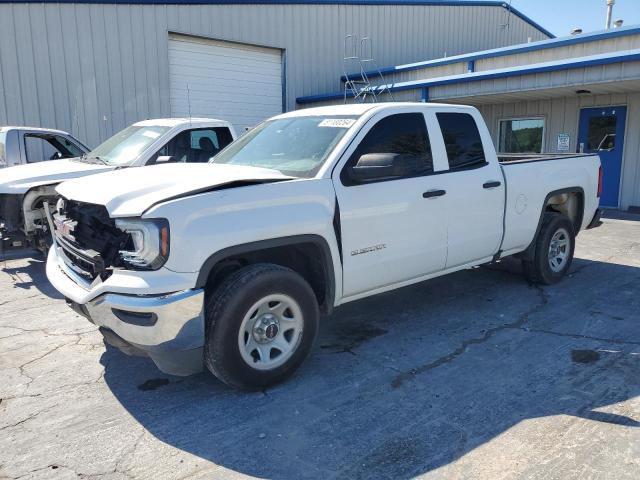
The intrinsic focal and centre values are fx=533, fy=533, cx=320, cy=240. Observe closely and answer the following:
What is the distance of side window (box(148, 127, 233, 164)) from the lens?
7.66 meters

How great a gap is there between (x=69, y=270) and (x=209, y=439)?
174 cm

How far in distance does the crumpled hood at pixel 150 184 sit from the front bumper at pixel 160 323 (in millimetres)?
550

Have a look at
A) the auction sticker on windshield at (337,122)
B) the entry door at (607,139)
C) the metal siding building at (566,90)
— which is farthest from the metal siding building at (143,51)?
the auction sticker on windshield at (337,122)

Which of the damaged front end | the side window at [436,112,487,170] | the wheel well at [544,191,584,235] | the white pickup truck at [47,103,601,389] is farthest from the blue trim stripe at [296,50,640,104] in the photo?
the damaged front end

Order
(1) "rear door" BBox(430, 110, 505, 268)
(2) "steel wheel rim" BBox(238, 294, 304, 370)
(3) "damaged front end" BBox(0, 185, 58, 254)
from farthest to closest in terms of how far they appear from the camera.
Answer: (3) "damaged front end" BBox(0, 185, 58, 254) → (1) "rear door" BBox(430, 110, 505, 268) → (2) "steel wheel rim" BBox(238, 294, 304, 370)

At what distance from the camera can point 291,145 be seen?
15.0 feet

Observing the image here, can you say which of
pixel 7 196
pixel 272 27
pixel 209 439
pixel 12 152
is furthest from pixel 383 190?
pixel 272 27

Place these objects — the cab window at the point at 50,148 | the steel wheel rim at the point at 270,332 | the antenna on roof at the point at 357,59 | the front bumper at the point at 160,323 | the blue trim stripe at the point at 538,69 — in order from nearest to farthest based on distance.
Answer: the front bumper at the point at 160,323
the steel wheel rim at the point at 270,332
the cab window at the point at 50,148
the blue trim stripe at the point at 538,69
the antenna on roof at the point at 357,59

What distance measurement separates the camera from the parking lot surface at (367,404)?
2984 millimetres

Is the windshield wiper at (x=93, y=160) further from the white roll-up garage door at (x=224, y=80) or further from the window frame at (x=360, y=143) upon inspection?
the white roll-up garage door at (x=224, y=80)

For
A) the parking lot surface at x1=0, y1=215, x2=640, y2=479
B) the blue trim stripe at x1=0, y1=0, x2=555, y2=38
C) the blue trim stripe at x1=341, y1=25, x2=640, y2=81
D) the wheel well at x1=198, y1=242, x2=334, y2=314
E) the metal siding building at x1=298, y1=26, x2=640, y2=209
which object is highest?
the blue trim stripe at x1=0, y1=0, x2=555, y2=38

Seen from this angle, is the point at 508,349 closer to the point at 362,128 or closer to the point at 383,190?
the point at 383,190

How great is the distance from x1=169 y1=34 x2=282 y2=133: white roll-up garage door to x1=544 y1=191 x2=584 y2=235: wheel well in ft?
33.7

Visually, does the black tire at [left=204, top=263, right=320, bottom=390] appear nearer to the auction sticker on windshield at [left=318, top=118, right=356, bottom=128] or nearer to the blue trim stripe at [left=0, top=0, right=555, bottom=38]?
the auction sticker on windshield at [left=318, top=118, right=356, bottom=128]
